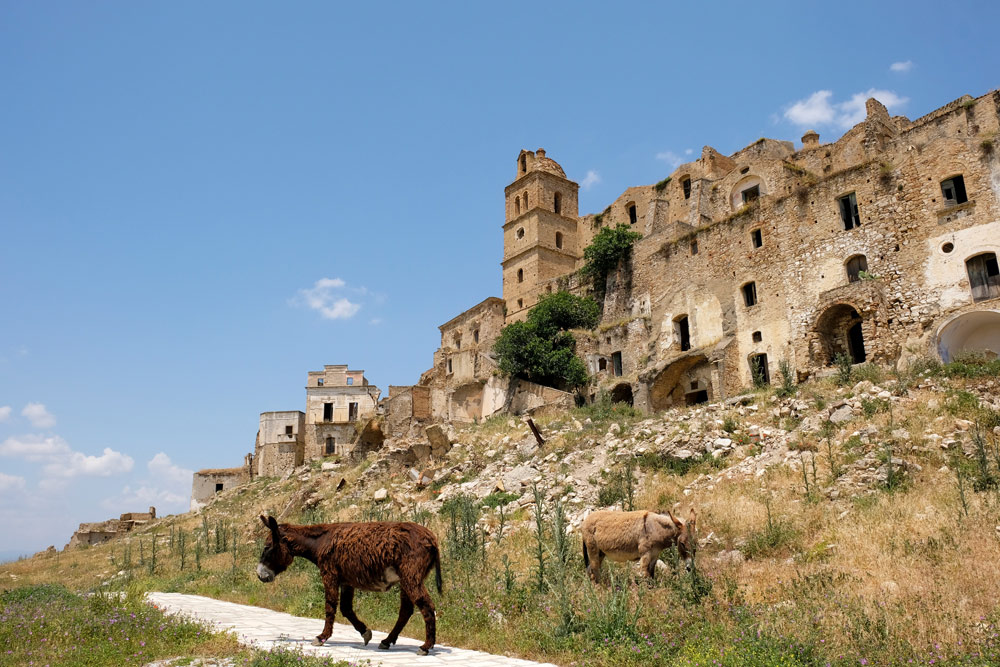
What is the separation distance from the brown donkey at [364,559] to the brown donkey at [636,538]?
2.63 metres

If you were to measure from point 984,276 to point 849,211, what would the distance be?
205 inches

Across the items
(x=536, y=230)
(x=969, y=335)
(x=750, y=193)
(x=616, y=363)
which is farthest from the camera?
(x=536, y=230)

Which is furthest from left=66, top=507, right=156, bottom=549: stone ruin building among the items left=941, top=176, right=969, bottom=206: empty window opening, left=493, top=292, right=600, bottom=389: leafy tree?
left=941, top=176, right=969, bottom=206: empty window opening

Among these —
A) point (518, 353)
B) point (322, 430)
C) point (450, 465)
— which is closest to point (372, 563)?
point (450, 465)

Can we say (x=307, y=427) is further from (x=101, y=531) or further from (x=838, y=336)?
(x=838, y=336)

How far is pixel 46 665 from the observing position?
6.77m

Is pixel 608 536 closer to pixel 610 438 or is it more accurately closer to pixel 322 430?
pixel 610 438

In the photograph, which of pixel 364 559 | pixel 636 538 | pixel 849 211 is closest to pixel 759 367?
pixel 849 211

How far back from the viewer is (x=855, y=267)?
83.7 ft

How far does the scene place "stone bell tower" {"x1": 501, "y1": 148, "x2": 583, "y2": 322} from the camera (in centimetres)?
4988

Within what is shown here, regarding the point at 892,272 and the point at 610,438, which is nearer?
the point at 610,438

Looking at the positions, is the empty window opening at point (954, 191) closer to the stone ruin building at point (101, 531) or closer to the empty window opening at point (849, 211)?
the empty window opening at point (849, 211)

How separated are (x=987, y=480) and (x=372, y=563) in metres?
9.59

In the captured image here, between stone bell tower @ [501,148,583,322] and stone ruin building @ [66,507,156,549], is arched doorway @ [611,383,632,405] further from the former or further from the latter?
stone ruin building @ [66,507,156,549]
